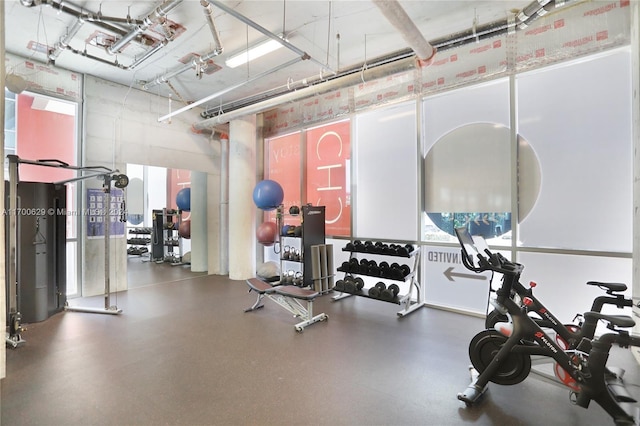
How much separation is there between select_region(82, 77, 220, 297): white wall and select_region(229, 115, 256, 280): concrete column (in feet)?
3.14

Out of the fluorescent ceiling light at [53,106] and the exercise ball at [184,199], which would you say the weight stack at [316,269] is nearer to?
the exercise ball at [184,199]

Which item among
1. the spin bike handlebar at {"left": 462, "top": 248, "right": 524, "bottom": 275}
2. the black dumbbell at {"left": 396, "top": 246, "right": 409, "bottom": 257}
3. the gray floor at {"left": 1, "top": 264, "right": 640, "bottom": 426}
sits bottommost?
the gray floor at {"left": 1, "top": 264, "right": 640, "bottom": 426}

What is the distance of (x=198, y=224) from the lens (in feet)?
23.9

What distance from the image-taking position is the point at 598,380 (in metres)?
2.00

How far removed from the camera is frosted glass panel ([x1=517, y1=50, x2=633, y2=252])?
3.31m

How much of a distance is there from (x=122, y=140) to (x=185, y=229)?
2.61m

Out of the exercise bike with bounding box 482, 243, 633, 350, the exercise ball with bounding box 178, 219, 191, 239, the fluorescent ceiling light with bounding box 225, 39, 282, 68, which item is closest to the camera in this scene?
the exercise bike with bounding box 482, 243, 633, 350

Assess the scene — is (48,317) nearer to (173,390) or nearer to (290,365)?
(173,390)

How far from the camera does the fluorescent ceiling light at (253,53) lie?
4073 millimetres

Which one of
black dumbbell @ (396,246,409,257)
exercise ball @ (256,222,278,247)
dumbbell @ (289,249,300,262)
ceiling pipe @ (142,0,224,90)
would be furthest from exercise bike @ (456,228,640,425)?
exercise ball @ (256,222,278,247)

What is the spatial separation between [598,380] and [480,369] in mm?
717

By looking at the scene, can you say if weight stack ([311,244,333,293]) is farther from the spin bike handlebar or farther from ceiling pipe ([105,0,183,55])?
ceiling pipe ([105,0,183,55])

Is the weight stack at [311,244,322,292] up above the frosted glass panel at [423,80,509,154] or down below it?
below

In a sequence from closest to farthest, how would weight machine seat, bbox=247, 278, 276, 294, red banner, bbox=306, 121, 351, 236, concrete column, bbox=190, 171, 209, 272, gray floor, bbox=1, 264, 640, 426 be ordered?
gray floor, bbox=1, 264, 640, 426 → weight machine seat, bbox=247, 278, 276, 294 → red banner, bbox=306, 121, 351, 236 → concrete column, bbox=190, 171, 209, 272
